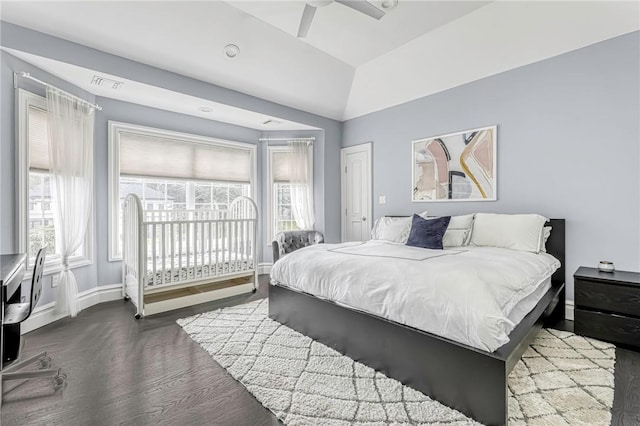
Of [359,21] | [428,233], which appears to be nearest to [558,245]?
[428,233]

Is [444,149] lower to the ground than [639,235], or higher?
higher

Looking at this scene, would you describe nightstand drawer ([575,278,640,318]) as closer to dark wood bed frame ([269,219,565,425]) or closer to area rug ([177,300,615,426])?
dark wood bed frame ([269,219,565,425])

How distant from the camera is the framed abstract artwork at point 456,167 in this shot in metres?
3.59

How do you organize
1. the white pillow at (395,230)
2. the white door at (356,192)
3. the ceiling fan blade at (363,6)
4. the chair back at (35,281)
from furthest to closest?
the white door at (356,192), the white pillow at (395,230), the ceiling fan blade at (363,6), the chair back at (35,281)

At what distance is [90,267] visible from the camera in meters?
3.60

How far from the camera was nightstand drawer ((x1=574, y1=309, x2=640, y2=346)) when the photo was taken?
2354 mm

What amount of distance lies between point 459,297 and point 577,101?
2.72 metres

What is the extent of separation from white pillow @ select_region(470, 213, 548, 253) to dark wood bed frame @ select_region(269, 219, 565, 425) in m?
0.49

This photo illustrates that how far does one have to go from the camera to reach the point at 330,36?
11.5 ft

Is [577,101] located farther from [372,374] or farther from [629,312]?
[372,374]

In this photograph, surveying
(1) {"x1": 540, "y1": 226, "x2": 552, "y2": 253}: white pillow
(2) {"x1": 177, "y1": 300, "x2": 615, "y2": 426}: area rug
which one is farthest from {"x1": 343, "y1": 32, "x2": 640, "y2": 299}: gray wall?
(2) {"x1": 177, "y1": 300, "x2": 615, "y2": 426}: area rug

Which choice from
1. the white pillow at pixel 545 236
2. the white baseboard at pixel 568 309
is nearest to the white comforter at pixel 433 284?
the white pillow at pixel 545 236

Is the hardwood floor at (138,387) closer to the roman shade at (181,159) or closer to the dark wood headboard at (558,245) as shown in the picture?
the dark wood headboard at (558,245)

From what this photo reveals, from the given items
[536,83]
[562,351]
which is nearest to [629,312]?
[562,351]
